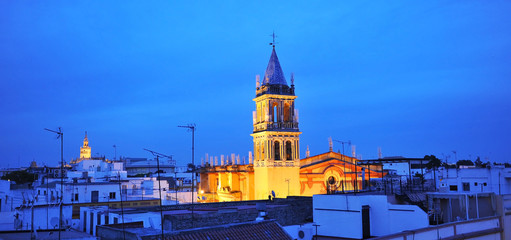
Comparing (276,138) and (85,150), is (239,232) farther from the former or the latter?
(85,150)

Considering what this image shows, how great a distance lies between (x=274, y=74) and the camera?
5316cm

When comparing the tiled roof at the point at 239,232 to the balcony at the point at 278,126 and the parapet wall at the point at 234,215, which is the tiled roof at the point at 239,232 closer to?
the parapet wall at the point at 234,215

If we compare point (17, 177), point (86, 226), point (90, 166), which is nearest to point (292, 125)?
point (86, 226)

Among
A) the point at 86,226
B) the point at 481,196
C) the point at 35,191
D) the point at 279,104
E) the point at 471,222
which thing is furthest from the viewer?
the point at 279,104

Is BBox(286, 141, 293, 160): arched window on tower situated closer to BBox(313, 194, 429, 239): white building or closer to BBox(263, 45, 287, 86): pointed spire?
BBox(263, 45, 287, 86): pointed spire

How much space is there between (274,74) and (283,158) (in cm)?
962

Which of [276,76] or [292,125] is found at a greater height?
[276,76]

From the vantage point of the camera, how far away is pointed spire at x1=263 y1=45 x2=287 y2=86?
5306 centimetres

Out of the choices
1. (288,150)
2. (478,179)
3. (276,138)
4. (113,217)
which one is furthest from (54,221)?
(478,179)

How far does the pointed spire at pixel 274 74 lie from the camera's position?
53062mm

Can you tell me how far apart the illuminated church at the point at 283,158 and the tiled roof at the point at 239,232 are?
28.1 m

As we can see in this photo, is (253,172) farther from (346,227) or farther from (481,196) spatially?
(481,196)

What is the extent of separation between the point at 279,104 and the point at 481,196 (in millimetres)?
31419

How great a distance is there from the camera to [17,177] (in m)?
84.1
